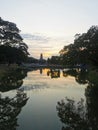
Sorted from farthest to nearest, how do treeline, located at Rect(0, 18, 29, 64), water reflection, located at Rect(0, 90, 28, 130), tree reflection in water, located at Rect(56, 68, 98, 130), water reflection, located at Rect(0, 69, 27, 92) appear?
treeline, located at Rect(0, 18, 29, 64) → water reflection, located at Rect(0, 69, 27, 92) → tree reflection in water, located at Rect(56, 68, 98, 130) → water reflection, located at Rect(0, 90, 28, 130)

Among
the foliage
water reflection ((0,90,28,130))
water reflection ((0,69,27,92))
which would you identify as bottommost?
water reflection ((0,90,28,130))

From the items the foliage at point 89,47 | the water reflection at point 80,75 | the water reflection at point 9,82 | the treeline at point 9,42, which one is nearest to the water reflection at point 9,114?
the water reflection at point 9,82

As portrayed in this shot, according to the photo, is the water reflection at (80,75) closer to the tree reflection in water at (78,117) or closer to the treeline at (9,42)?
the treeline at (9,42)

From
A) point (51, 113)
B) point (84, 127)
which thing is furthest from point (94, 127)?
point (51, 113)

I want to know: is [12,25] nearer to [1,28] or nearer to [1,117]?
[1,28]

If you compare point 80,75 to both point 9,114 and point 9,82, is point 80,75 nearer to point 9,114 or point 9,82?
point 9,82

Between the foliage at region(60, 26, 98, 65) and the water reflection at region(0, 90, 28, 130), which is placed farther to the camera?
the foliage at region(60, 26, 98, 65)

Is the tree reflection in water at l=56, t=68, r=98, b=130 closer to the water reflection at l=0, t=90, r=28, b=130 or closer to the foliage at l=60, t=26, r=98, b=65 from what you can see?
the water reflection at l=0, t=90, r=28, b=130

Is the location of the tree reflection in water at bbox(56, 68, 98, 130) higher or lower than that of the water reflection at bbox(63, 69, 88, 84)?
lower

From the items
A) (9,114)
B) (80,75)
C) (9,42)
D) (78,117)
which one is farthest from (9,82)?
(9,42)

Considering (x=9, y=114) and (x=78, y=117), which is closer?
(x=78, y=117)

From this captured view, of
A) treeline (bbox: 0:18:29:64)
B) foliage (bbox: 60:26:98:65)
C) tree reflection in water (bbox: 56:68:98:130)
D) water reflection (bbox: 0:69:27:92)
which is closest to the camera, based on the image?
tree reflection in water (bbox: 56:68:98:130)

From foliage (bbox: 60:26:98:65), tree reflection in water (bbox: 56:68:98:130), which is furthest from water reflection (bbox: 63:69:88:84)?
tree reflection in water (bbox: 56:68:98:130)

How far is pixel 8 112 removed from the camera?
60.0 ft
